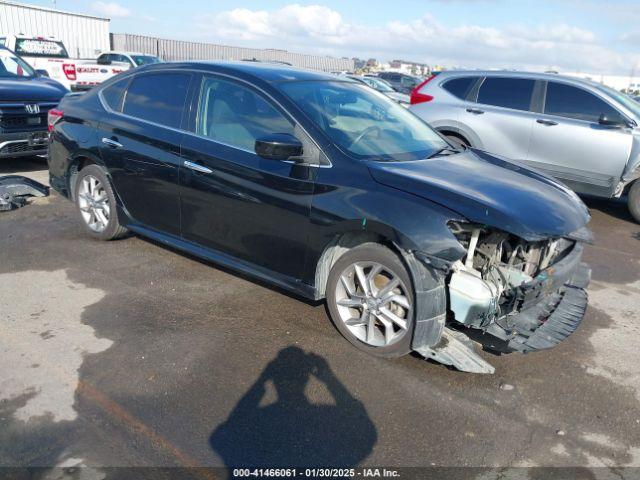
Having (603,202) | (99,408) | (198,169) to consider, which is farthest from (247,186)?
(603,202)

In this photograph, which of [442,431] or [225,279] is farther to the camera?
[225,279]

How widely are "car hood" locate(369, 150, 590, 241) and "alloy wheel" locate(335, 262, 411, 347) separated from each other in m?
0.57

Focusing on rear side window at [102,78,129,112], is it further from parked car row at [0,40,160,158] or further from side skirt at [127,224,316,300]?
parked car row at [0,40,160,158]

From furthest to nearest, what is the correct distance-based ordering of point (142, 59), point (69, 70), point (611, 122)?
1. point (142, 59)
2. point (69, 70)
3. point (611, 122)

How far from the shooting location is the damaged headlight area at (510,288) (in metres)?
3.22

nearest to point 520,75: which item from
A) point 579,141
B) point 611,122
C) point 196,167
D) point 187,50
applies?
point 579,141

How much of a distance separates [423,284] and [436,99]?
566 centimetres

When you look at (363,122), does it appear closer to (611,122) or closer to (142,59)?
(611,122)

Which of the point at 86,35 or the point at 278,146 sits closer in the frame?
the point at 278,146

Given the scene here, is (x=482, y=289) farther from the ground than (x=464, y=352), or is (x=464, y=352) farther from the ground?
(x=482, y=289)

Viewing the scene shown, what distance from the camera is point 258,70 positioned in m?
4.27

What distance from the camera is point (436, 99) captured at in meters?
8.20

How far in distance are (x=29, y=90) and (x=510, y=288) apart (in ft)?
25.5

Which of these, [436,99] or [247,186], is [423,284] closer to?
[247,186]
